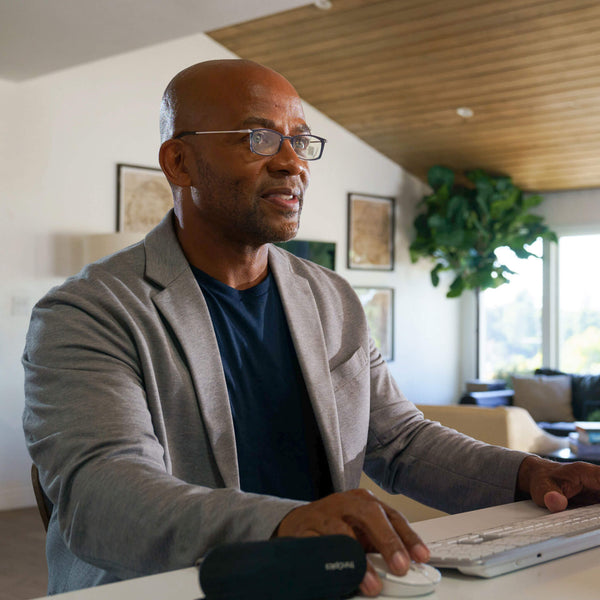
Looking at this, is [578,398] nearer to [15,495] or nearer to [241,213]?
[15,495]

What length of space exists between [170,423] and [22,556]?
11.3 ft

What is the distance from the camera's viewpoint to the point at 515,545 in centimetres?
87

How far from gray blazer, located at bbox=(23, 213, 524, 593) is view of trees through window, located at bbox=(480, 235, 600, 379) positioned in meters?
6.52

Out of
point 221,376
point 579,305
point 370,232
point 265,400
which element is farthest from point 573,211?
point 221,376

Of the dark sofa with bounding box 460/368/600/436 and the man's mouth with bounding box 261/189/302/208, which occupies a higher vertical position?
the man's mouth with bounding box 261/189/302/208

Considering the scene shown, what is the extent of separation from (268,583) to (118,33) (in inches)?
161

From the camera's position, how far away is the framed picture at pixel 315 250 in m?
7.01

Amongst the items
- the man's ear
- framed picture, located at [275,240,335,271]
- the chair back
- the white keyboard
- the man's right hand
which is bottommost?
the chair back

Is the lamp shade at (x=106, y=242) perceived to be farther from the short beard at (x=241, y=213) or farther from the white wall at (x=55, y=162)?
the short beard at (x=241, y=213)

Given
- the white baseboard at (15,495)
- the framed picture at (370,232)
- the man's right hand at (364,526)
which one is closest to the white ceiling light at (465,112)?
the framed picture at (370,232)

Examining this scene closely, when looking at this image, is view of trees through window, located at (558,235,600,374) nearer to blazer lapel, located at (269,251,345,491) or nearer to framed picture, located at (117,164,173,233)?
framed picture, located at (117,164,173,233)

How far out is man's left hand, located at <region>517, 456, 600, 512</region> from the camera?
46.3 inches

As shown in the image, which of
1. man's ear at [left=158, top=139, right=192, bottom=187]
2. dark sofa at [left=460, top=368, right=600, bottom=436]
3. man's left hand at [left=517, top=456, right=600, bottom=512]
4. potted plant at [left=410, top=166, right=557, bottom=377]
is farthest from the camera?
potted plant at [left=410, top=166, right=557, bottom=377]

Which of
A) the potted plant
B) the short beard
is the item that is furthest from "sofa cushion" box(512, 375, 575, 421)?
the short beard
